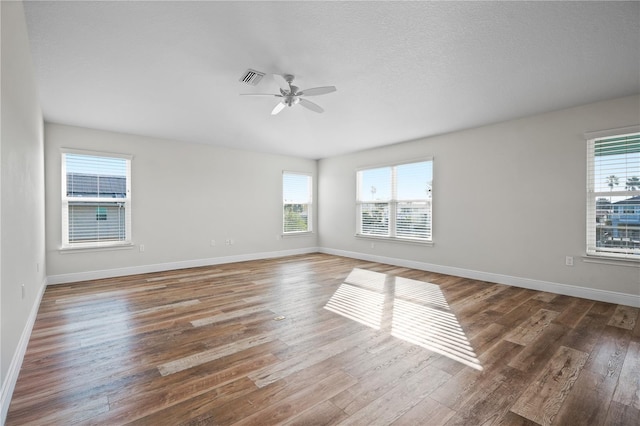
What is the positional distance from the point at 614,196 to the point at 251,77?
184 inches

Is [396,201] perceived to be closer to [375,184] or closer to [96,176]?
[375,184]

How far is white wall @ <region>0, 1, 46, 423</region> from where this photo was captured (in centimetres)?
178

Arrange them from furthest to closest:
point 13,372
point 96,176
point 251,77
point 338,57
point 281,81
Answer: point 96,176 → point 281,81 → point 251,77 → point 338,57 → point 13,372

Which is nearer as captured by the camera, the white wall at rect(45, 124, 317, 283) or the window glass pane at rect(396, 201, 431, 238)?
the white wall at rect(45, 124, 317, 283)

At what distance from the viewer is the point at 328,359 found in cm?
234

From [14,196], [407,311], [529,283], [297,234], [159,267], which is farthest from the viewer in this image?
[297,234]

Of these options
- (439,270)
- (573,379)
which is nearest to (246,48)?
(573,379)

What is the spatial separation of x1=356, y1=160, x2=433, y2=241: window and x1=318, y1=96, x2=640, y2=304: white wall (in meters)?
0.22

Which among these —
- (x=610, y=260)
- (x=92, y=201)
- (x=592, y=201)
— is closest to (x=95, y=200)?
(x=92, y=201)

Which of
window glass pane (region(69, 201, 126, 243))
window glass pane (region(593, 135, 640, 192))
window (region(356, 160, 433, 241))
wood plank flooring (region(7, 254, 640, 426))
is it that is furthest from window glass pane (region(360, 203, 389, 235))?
window glass pane (region(69, 201, 126, 243))

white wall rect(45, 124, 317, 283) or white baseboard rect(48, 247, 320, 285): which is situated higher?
white wall rect(45, 124, 317, 283)

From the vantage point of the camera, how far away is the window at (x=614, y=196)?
366 centimetres

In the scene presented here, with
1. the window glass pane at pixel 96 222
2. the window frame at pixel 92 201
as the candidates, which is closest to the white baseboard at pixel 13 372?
the window frame at pixel 92 201

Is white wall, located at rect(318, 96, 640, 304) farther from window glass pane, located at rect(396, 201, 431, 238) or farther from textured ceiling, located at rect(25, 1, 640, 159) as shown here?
textured ceiling, located at rect(25, 1, 640, 159)
